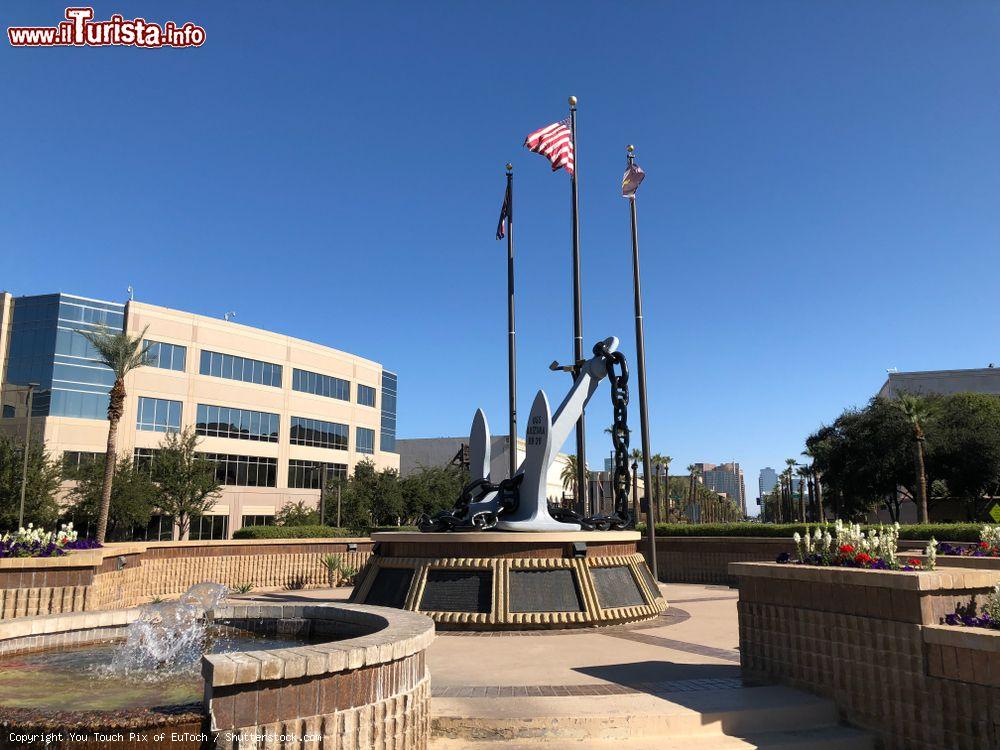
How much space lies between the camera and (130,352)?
105 ft

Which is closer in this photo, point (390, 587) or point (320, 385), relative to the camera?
point (390, 587)

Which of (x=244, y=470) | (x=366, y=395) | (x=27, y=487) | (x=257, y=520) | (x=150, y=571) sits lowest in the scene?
(x=257, y=520)

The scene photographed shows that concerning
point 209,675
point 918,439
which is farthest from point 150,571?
point 918,439

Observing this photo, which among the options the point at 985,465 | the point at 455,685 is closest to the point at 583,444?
the point at 455,685

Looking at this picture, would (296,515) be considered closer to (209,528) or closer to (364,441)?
(209,528)

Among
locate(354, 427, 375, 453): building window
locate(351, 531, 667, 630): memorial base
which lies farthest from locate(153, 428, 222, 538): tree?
locate(351, 531, 667, 630): memorial base

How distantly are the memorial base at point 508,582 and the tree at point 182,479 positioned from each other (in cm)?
3321

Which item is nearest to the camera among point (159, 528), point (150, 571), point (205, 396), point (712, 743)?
point (712, 743)

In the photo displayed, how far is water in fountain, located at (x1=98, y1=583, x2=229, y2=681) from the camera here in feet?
23.8

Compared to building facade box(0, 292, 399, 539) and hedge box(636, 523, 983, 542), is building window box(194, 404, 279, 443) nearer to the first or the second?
building facade box(0, 292, 399, 539)

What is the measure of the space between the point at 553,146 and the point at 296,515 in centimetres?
3603

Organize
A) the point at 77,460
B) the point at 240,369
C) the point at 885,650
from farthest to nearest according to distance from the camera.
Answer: the point at 240,369
the point at 77,460
the point at 885,650

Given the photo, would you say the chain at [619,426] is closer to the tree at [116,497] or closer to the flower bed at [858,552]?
the flower bed at [858,552]

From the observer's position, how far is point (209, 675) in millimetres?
4797
